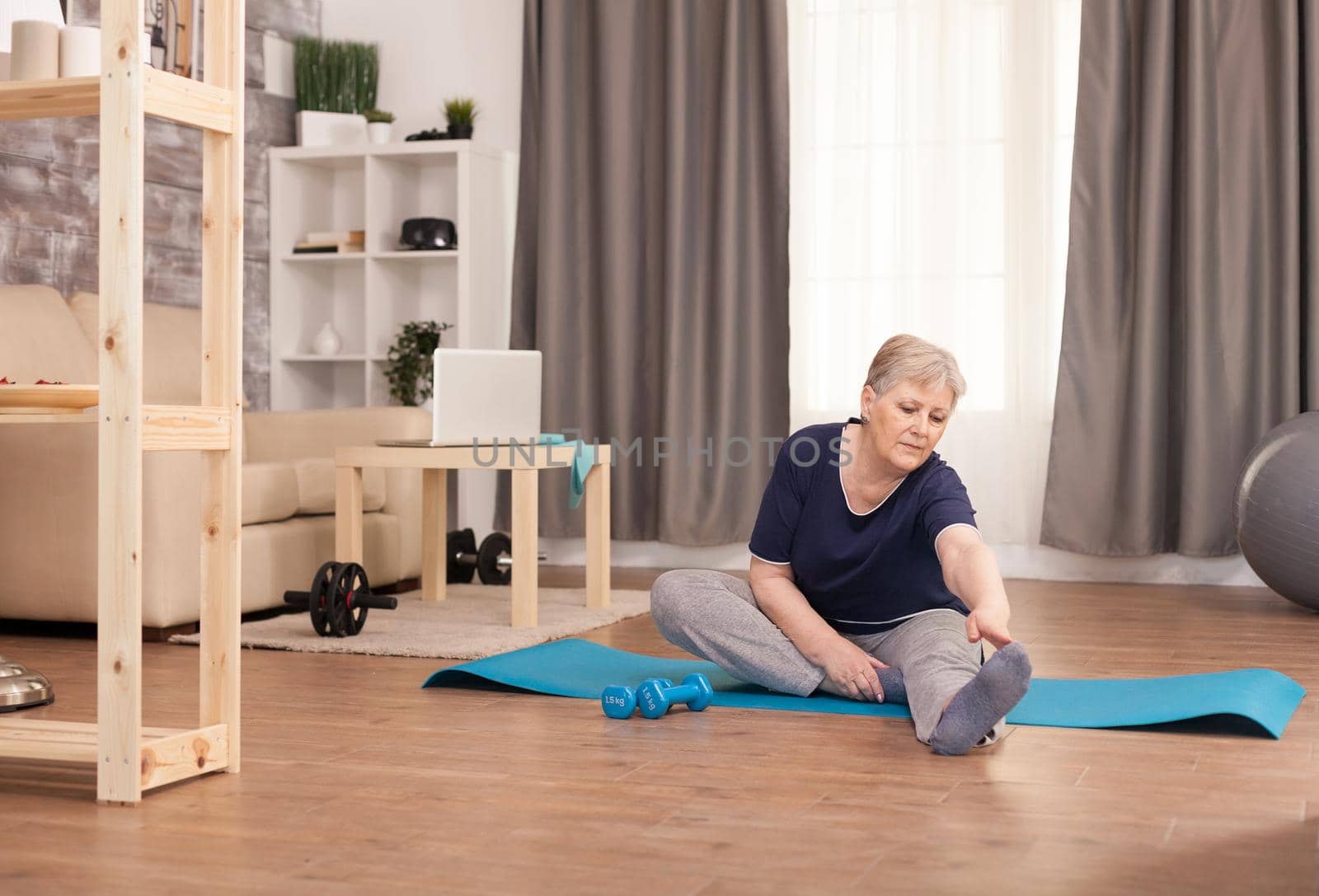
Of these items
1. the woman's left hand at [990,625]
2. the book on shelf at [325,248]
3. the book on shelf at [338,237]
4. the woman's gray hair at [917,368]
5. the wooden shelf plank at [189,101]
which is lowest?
the woman's left hand at [990,625]

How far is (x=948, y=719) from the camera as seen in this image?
2.34 meters

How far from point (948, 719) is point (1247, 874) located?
69 cm

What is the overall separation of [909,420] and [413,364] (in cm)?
339

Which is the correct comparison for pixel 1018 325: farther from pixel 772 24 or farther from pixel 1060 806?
pixel 1060 806

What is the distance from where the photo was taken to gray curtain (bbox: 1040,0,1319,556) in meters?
4.86

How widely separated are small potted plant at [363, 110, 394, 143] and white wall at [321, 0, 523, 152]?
172mm

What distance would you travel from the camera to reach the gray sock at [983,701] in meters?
2.21

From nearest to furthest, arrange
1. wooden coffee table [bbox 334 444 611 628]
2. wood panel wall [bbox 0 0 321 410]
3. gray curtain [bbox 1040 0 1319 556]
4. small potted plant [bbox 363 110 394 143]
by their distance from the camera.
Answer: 1. wooden coffee table [bbox 334 444 611 628]
2. wood panel wall [bbox 0 0 321 410]
3. gray curtain [bbox 1040 0 1319 556]
4. small potted plant [bbox 363 110 394 143]

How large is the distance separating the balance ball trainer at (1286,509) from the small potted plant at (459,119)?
314 centimetres

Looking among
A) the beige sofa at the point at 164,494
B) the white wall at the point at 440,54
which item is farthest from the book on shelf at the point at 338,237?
the beige sofa at the point at 164,494

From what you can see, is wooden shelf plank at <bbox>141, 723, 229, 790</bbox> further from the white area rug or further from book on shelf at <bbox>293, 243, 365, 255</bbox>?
book on shelf at <bbox>293, 243, 365, 255</bbox>

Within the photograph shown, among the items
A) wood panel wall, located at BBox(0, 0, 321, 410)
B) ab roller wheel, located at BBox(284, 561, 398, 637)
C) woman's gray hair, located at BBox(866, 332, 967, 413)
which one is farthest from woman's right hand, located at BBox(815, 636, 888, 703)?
wood panel wall, located at BBox(0, 0, 321, 410)

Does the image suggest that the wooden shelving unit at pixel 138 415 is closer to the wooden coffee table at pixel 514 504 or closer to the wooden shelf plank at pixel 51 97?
the wooden shelf plank at pixel 51 97

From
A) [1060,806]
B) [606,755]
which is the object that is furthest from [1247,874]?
[606,755]
